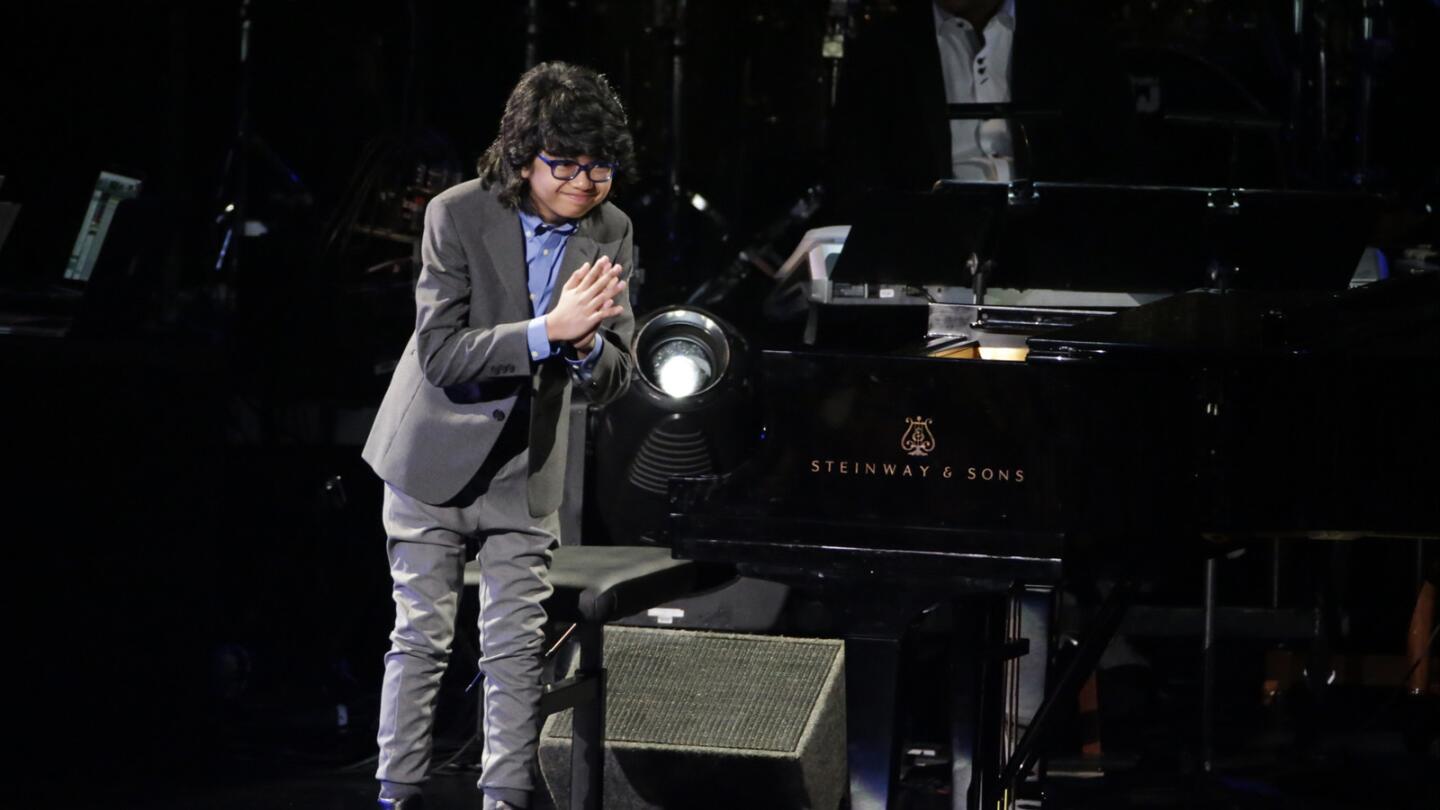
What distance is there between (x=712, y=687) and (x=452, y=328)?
118cm

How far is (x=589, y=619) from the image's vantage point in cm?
338

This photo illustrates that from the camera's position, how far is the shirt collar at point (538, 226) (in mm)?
3250

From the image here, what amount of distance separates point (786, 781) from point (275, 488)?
2506mm

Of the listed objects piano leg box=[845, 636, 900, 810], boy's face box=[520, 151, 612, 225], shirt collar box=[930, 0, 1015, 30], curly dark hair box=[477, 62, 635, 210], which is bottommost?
piano leg box=[845, 636, 900, 810]

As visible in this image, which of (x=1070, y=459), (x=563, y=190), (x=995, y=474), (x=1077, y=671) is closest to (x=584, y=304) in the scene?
(x=563, y=190)

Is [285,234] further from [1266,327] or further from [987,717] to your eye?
[1266,327]

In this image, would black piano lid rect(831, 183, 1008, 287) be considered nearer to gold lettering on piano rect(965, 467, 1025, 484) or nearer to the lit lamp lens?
gold lettering on piano rect(965, 467, 1025, 484)

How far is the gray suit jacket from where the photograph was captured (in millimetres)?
3186

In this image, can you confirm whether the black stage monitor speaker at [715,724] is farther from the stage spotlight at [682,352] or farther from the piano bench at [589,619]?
the stage spotlight at [682,352]

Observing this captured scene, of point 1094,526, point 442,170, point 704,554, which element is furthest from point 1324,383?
point 442,170

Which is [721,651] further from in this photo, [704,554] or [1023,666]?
[704,554]

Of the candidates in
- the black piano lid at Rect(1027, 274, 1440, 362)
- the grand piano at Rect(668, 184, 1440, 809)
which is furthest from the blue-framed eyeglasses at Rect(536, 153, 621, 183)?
the black piano lid at Rect(1027, 274, 1440, 362)

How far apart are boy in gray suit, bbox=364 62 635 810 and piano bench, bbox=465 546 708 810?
11 cm

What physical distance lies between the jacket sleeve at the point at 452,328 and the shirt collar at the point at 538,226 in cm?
12
